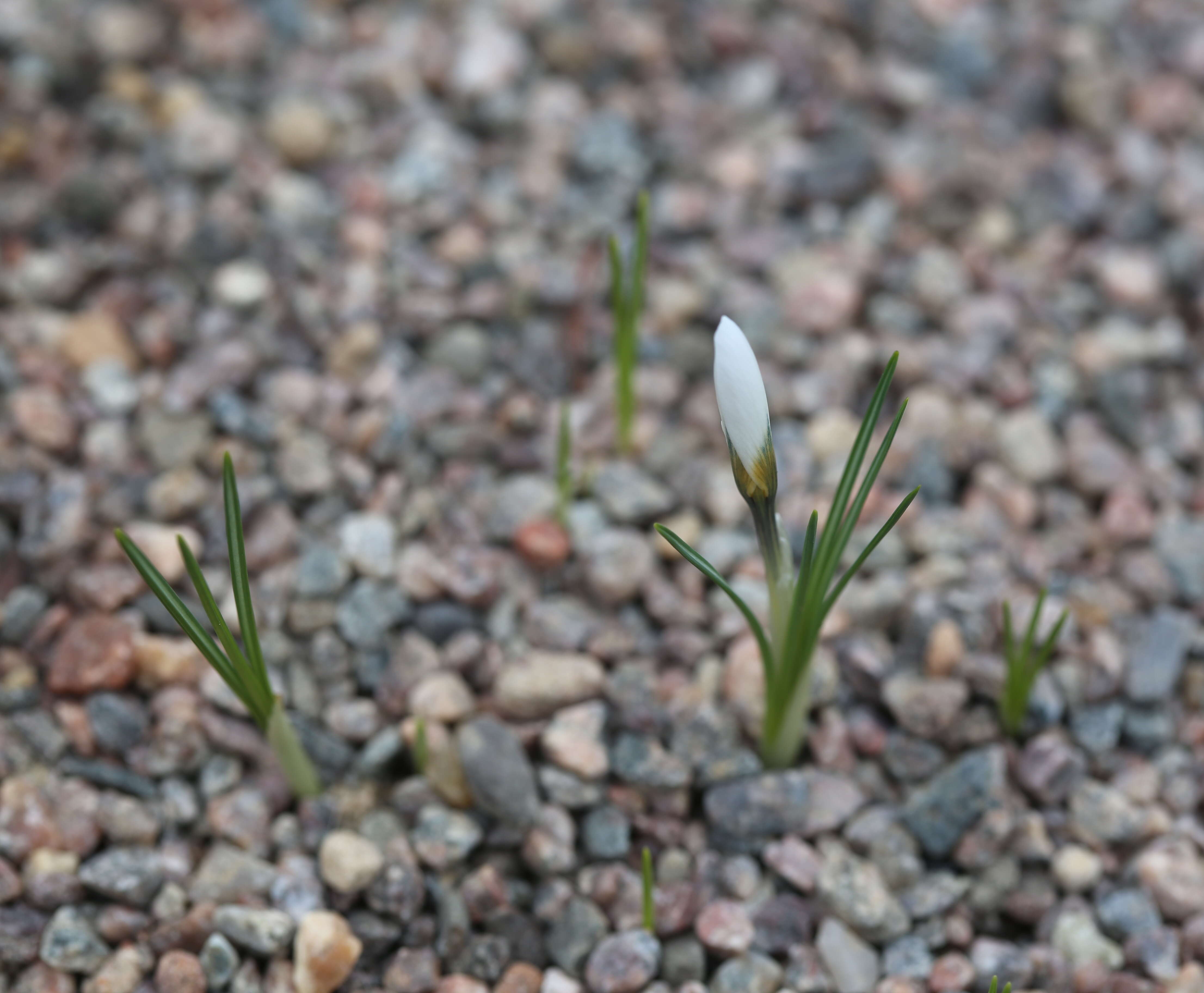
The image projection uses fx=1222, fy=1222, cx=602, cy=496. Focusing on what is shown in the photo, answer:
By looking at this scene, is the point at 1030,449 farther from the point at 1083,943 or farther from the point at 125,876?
the point at 125,876

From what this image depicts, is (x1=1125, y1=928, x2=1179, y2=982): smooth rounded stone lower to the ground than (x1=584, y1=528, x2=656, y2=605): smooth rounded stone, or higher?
lower

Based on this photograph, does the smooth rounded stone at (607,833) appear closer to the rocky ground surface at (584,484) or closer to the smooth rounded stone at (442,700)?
the rocky ground surface at (584,484)

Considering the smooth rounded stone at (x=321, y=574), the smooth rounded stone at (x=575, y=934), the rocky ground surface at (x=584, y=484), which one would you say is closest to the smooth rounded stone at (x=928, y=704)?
the rocky ground surface at (x=584, y=484)

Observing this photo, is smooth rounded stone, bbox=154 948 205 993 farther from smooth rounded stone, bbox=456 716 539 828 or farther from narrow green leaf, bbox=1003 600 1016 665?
narrow green leaf, bbox=1003 600 1016 665

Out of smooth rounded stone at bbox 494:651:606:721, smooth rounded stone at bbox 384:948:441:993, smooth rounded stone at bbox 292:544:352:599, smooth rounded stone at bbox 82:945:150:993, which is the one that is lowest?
smooth rounded stone at bbox 82:945:150:993

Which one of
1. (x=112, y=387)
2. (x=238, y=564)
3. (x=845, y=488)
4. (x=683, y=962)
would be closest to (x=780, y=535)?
(x=845, y=488)

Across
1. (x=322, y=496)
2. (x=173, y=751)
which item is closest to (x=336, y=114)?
(x=322, y=496)

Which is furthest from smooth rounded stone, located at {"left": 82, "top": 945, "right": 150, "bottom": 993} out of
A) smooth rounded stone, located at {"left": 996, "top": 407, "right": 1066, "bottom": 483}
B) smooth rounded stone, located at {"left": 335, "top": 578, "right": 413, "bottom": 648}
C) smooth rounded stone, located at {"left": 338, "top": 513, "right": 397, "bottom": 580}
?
smooth rounded stone, located at {"left": 996, "top": 407, "right": 1066, "bottom": 483}

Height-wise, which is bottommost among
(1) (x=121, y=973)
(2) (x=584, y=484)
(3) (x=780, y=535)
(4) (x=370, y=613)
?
(1) (x=121, y=973)
